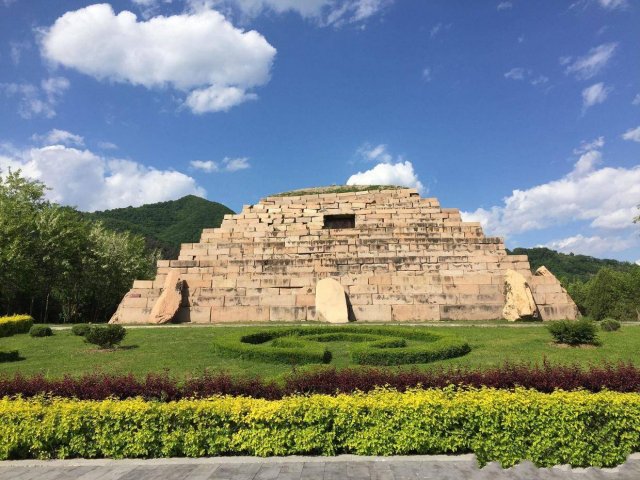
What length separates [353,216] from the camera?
970 inches

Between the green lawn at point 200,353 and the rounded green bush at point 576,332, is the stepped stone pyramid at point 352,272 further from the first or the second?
the rounded green bush at point 576,332

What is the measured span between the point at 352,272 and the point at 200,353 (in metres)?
10.5

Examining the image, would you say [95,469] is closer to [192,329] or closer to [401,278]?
[192,329]

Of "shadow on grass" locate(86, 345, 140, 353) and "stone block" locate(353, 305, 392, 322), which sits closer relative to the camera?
"shadow on grass" locate(86, 345, 140, 353)

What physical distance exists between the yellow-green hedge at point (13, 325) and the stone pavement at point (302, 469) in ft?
46.7

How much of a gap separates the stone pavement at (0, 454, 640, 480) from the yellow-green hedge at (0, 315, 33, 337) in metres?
14.2

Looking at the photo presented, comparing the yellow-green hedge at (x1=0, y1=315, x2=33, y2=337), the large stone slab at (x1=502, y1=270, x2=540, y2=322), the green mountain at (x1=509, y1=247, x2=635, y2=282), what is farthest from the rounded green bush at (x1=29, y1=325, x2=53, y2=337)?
the green mountain at (x1=509, y1=247, x2=635, y2=282)

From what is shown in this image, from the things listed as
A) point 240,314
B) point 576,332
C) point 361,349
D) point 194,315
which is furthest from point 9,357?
point 576,332

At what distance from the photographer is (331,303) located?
62.2 ft

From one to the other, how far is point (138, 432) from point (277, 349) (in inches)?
193

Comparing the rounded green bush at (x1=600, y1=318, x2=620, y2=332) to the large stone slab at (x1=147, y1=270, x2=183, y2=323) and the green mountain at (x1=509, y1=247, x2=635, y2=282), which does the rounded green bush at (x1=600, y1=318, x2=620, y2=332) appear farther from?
the green mountain at (x1=509, y1=247, x2=635, y2=282)

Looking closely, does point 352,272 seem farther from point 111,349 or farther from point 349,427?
point 349,427

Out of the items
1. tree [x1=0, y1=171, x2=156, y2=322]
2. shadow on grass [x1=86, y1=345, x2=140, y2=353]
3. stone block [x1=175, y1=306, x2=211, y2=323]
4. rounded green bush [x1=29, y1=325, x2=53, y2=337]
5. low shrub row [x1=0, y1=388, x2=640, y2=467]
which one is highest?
tree [x1=0, y1=171, x2=156, y2=322]

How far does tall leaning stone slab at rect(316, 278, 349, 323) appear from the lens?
1858 cm
